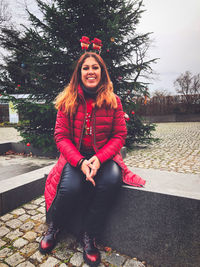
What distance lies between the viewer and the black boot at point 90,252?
158 cm

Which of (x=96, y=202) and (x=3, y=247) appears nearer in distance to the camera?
(x=96, y=202)

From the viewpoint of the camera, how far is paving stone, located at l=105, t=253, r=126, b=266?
1634 mm

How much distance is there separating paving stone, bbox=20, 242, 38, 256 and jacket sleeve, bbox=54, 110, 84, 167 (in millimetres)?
951

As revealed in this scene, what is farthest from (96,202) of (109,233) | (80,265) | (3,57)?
(3,57)

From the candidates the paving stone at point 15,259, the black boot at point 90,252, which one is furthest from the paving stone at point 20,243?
the black boot at point 90,252

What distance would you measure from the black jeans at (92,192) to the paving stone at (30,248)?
39cm

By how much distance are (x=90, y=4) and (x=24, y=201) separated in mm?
5184

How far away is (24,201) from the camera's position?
2689 mm

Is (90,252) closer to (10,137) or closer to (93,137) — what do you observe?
(93,137)

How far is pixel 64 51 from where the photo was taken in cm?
554

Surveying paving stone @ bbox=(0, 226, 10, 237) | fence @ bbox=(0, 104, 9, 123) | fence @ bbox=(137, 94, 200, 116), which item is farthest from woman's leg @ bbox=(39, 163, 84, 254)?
fence @ bbox=(0, 104, 9, 123)

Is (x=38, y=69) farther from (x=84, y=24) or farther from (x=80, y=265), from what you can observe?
(x=80, y=265)

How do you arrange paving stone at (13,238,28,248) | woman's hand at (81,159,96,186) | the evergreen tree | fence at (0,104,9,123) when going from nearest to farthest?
woman's hand at (81,159,96,186) → paving stone at (13,238,28,248) → the evergreen tree → fence at (0,104,9,123)

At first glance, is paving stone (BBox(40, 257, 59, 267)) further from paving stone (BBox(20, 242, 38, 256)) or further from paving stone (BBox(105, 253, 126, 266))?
paving stone (BBox(105, 253, 126, 266))
